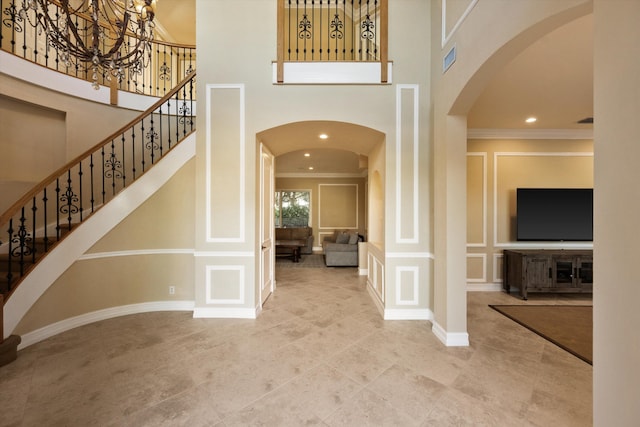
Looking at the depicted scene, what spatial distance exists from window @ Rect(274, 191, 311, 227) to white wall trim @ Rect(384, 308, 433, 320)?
22.9 ft

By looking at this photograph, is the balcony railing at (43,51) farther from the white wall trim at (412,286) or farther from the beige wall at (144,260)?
the white wall trim at (412,286)

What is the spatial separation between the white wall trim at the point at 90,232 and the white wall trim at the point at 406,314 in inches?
140

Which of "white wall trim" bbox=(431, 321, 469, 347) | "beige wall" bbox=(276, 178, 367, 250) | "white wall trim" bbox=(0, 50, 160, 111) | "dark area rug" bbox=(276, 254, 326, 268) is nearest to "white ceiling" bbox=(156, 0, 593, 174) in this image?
"white wall trim" bbox=(431, 321, 469, 347)

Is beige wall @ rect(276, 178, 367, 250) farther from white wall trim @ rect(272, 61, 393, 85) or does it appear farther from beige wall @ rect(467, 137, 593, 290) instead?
white wall trim @ rect(272, 61, 393, 85)

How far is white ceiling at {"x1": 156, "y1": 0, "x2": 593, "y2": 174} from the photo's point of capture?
2328 millimetres

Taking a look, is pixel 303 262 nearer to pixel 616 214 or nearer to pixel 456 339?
pixel 456 339

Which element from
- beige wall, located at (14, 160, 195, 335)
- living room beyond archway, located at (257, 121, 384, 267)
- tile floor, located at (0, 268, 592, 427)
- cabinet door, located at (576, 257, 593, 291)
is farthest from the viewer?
living room beyond archway, located at (257, 121, 384, 267)

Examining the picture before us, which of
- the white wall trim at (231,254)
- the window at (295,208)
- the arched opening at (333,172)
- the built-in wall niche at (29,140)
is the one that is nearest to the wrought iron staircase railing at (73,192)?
the built-in wall niche at (29,140)

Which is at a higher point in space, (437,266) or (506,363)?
(437,266)

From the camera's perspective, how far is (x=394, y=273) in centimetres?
340

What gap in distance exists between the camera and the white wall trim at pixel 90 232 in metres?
2.68

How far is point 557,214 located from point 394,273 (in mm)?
3492

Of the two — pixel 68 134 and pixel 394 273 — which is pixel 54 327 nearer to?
pixel 68 134

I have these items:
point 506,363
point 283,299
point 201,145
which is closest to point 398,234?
point 506,363
